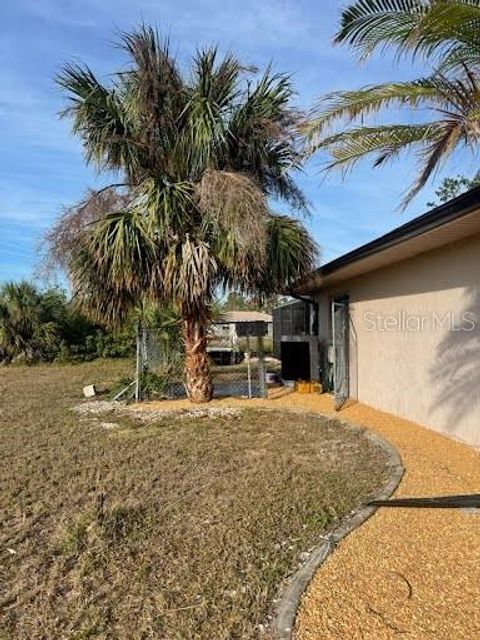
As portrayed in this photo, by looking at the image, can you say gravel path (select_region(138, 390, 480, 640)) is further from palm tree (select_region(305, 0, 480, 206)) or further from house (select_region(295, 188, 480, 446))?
palm tree (select_region(305, 0, 480, 206))

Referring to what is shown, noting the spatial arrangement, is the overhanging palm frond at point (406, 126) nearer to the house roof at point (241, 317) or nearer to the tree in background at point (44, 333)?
the house roof at point (241, 317)

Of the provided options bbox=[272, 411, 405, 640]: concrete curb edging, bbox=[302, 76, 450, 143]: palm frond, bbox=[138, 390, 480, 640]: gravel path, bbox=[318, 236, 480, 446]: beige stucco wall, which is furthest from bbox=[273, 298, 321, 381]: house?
bbox=[302, 76, 450, 143]: palm frond

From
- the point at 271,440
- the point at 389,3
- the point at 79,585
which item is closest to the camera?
the point at 79,585

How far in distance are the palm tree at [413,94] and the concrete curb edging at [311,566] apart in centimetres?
347

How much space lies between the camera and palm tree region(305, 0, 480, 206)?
4246 millimetres

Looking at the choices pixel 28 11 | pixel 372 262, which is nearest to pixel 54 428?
pixel 372 262

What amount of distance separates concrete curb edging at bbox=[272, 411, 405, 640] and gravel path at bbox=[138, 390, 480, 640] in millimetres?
49

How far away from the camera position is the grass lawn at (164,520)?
2953 millimetres

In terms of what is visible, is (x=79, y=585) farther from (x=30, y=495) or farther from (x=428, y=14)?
(x=428, y=14)

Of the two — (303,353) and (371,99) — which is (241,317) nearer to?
(303,353)

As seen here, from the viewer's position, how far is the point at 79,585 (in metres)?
3.28

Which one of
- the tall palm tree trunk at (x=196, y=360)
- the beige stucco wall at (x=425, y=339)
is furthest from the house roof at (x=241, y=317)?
the beige stucco wall at (x=425, y=339)

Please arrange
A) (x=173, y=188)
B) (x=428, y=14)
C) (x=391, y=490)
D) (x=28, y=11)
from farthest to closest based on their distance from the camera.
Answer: (x=173, y=188)
(x=28, y=11)
(x=391, y=490)
(x=428, y=14)

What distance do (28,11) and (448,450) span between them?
8.82 meters
